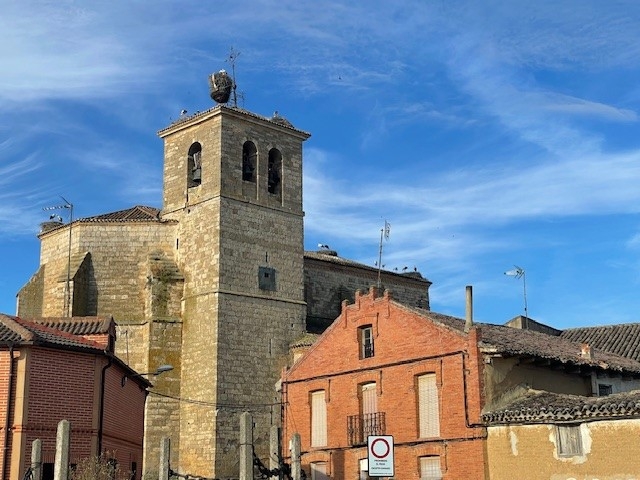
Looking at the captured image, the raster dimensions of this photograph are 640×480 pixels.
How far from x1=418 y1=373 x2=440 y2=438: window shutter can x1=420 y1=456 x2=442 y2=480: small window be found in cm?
70

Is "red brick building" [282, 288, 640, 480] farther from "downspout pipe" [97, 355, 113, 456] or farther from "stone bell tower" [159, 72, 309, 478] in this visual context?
"downspout pipe" [97, 355, 113, 456]

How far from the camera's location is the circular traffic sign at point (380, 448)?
15.5m

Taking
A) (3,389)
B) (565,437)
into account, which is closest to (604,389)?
(565,437)

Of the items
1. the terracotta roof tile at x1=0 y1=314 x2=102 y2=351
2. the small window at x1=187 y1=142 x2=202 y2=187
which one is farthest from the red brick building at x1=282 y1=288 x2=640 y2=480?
the small window at x1=187 y1=142 x2=202 y2=187

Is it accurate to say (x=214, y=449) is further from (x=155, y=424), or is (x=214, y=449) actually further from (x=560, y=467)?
(x=560, y=467)

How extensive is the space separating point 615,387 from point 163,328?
63.8 ft

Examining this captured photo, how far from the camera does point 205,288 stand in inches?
1570

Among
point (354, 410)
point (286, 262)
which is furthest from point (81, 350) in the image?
point (286, 262)

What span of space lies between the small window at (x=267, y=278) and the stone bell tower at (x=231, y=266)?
0.05m

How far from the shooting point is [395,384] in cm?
2870

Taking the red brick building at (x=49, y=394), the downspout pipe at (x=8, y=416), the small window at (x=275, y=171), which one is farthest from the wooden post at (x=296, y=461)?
the small window at (x=275, y=171)

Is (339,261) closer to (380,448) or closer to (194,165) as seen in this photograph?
(194,165)

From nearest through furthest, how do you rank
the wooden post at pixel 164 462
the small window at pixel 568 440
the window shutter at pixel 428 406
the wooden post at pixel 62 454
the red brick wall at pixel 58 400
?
the wooden post at pixel 62 454, the wooden post at pixel 164 462, the red brick wall at pixel 58 400, the small window at pixel 568 440, the window shutter at pixel 428 406

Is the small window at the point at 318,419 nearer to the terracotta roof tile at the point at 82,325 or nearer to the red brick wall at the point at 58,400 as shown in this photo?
the terracotta roof tile at the point at 82,325
